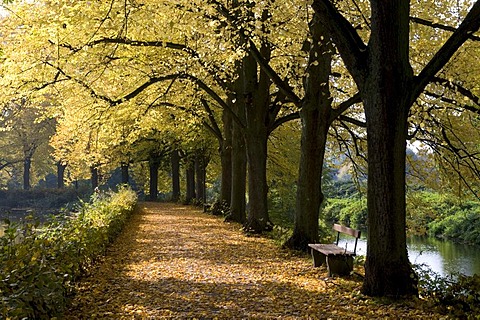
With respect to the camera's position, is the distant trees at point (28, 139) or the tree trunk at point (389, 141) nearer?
the tree trunk at point (389, 141)

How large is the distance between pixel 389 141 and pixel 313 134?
12.8 ft

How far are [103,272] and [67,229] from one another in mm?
972

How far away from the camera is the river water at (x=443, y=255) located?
15.7 metres

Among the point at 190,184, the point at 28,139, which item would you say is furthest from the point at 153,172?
the point at 28,139

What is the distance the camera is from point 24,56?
11.2 metres

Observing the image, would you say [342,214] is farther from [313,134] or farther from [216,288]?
[216,288]

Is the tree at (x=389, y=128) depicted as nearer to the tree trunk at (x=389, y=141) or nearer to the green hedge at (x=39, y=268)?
the tree trunk at (x=389, y=141)

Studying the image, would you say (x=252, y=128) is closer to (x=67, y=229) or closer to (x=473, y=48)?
(x=473, y=48)

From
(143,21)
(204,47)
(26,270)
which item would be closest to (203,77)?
(204,47)

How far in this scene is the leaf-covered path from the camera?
5.72m

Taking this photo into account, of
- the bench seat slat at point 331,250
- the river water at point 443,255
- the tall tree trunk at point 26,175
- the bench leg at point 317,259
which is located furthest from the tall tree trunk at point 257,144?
the tall tree trunk at point 26,175

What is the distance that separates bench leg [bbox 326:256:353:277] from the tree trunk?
139cm

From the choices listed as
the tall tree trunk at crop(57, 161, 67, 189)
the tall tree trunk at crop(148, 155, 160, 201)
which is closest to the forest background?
the tall tree trunk at crop(148, 155, 160, 201)

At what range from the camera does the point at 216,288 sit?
7.07 m
